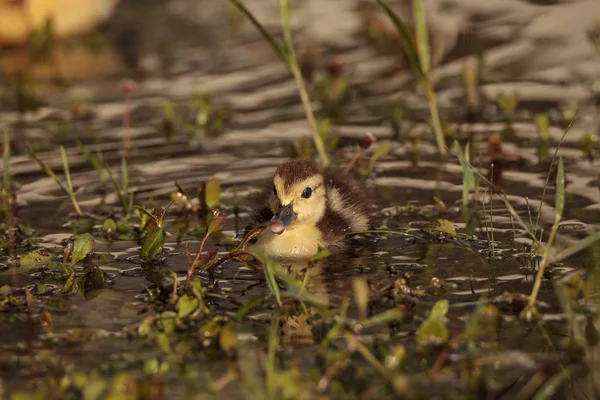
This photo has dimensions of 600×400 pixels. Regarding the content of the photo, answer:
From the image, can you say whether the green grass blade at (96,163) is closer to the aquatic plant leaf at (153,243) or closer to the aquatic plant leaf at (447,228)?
the aquatic plant leaf at (153,243)

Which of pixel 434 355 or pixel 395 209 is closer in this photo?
pixel 434 355

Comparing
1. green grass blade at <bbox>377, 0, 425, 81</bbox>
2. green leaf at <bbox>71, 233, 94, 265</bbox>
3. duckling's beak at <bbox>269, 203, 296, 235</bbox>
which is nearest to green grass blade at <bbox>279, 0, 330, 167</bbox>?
green grass blade at <bbox>377, 0, 425, 81</bbox>

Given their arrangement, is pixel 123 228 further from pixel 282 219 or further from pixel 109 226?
pixel 282 219

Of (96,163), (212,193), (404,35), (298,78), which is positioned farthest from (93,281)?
(404,35)

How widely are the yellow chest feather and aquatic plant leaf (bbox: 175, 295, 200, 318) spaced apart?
3.32 feet

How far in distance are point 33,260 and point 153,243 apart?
60cm

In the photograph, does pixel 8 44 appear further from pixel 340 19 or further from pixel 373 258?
pixel 373 258

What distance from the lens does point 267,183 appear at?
607 centimetres

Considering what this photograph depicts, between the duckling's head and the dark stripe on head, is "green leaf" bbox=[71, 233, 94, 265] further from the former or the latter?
the dark stripe on head

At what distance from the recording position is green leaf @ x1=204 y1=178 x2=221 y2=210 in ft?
20.0

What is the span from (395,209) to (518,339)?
188 centimetres

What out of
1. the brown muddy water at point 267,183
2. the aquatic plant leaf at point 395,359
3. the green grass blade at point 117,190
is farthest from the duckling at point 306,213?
the aquatic plant leaf at point 395,359

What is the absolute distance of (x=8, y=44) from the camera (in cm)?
1004

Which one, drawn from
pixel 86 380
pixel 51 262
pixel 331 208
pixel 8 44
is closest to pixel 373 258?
pixel 331 208
